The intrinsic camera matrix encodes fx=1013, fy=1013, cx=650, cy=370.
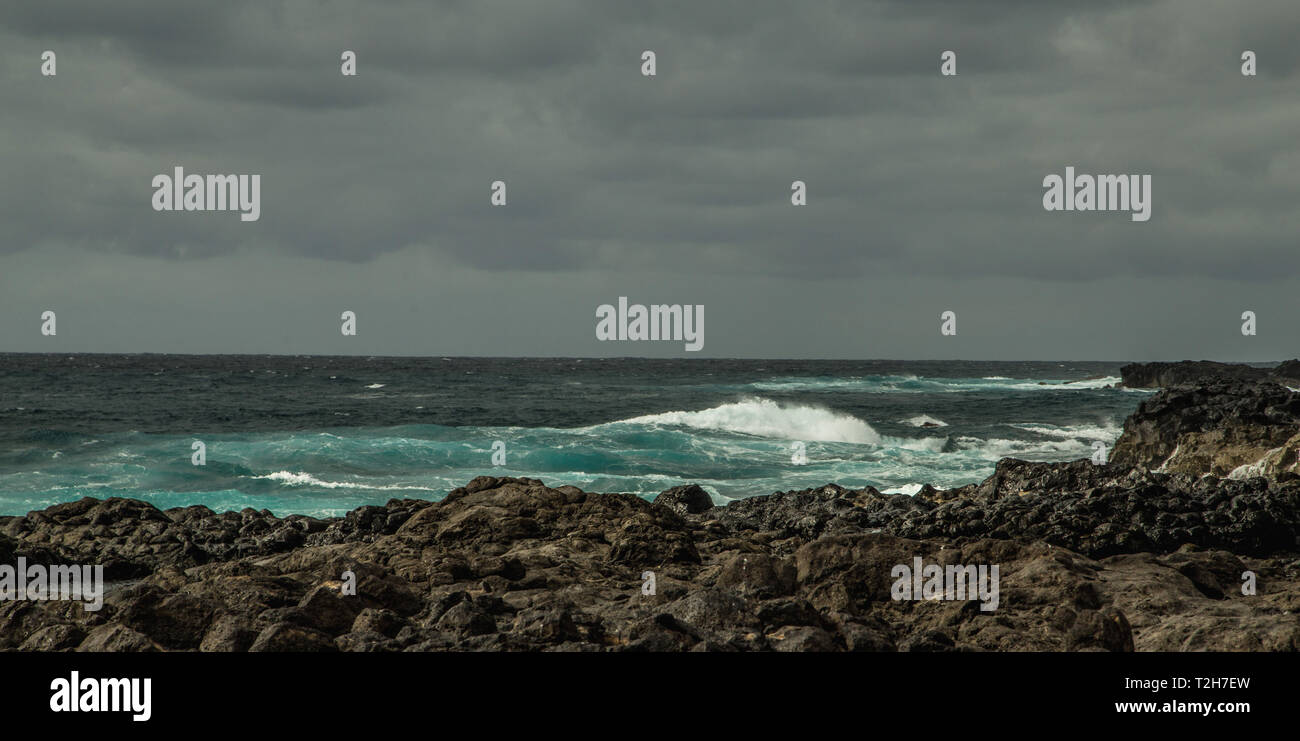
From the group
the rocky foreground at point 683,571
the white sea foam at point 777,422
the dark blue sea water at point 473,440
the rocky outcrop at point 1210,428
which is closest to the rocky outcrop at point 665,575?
the rocky foreground at point 683,571

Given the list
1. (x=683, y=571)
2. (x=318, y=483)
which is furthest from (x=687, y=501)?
(x=318, y=483)

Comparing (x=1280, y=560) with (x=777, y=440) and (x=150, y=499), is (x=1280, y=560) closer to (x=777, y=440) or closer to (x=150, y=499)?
(x=150, y=499)

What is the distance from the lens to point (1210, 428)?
2345 cm

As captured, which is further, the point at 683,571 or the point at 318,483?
the point at 318,483

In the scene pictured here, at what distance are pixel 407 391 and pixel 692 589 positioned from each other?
216 ft

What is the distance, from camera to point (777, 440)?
39344mm

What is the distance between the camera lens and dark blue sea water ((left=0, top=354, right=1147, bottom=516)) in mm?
25641

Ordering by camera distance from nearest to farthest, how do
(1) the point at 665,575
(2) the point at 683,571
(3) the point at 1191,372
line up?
(1) the point at 665,575 < (2) the point at 683,571 < (3) the point at 1191,372

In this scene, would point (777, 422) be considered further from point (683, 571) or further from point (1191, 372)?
point (1191, 372)

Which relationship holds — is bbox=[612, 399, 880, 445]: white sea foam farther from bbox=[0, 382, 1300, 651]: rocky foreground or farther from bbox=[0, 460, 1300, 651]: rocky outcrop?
bbox=[0, 460, 1300, 651]: rocky outcrop

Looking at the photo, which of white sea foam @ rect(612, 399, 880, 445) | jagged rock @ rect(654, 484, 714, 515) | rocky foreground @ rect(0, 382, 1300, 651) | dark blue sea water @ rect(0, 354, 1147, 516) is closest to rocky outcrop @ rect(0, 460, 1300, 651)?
rocky foreground @ rect(0, 382, 1300, 651)

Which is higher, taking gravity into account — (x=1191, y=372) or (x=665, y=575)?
(x=1191, y=372)

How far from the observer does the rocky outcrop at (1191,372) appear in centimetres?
7394

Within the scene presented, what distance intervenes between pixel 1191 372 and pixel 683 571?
246 ft
